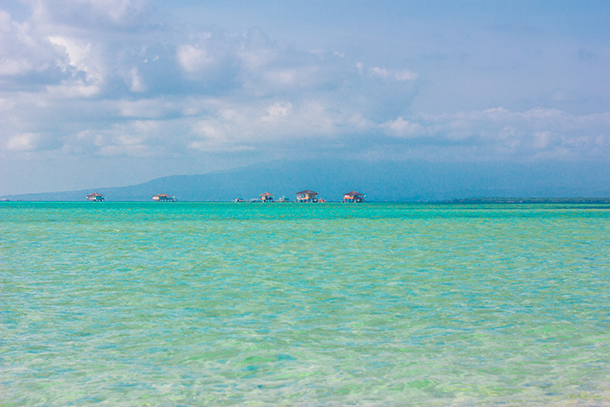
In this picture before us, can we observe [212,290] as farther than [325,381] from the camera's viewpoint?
Yes

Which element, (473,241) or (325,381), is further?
(473,241)

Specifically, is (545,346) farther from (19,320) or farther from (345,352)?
(19,320)

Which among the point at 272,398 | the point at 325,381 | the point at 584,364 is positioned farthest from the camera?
the point at 584,364

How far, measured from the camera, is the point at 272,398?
692cm

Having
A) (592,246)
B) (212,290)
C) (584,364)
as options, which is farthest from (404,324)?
(592,246)

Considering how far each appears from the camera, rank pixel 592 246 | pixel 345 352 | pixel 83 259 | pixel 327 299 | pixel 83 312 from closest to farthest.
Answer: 1. pixel 345 352
2. pixel 83 312
3. pixel 327 299
4. pixel 83 259
5. pixel 592 246

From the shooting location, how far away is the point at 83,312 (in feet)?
40.1

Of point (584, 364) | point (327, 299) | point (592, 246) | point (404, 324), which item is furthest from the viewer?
point (592, 246)

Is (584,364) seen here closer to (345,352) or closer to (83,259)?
(345,352)

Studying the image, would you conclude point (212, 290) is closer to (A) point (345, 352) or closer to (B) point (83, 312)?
(B) point (83, 312)

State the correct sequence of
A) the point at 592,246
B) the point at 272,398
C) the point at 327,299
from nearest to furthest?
the point at 272,398
the point at 327,299
the point at 592,246

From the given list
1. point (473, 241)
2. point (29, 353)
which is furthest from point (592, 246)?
point (29, 353)

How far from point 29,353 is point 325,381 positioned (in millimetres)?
5229

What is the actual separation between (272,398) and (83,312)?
7118 mm
